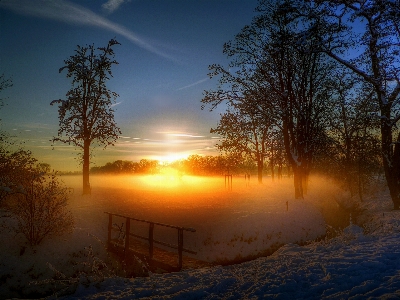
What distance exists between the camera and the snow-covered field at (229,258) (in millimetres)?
6270

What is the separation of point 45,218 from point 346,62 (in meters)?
18.4

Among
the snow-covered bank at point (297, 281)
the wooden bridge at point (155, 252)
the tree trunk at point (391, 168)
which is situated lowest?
the wooden bridge at point (155, 252)

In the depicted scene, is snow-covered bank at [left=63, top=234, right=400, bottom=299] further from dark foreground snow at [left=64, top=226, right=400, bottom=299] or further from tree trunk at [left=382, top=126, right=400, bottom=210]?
tree trunk at [left=382, top=126, right=400, bottom=210]

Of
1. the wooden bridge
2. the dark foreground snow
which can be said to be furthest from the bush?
the dark foreground snow

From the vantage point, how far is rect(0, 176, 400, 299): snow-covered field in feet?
20.6

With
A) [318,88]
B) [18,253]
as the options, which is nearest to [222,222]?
[18,253]

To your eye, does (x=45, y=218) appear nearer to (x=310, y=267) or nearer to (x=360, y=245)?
(x=310, y=267)

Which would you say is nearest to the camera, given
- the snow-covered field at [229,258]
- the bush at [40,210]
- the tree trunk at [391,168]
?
the snow-covered field at [229,258]

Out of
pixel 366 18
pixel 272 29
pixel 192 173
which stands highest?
pixel 272 29

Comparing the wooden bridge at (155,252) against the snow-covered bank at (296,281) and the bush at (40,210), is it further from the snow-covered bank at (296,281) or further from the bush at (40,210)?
the snow-covered bank at (296,281)

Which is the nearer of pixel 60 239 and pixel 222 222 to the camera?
pixel 60 239

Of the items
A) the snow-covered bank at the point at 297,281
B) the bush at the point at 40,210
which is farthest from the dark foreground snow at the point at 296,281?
the bush at the point at 40,210

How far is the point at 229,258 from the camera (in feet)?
49.3

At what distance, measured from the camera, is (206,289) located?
6.88m
